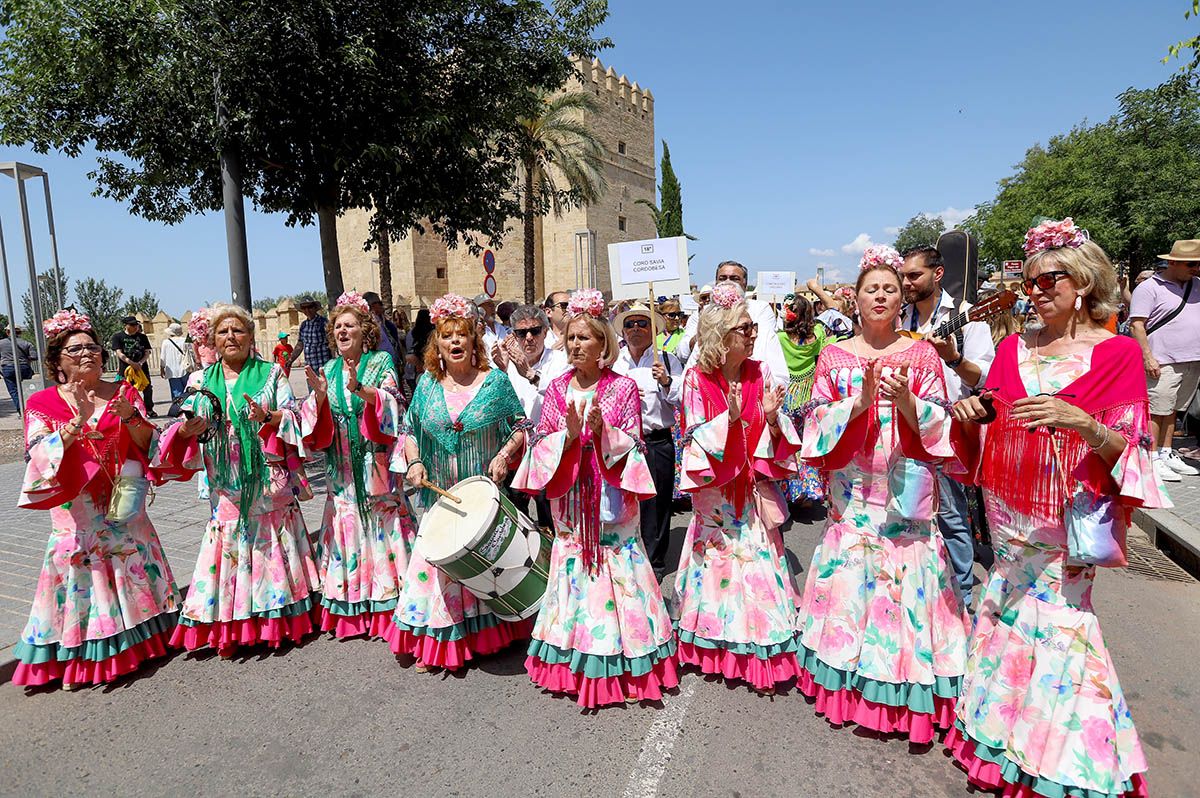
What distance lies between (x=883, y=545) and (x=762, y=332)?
195cm

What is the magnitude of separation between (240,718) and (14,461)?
29.7 feet

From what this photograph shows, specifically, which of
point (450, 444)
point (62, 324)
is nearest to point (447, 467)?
point (450, 444)

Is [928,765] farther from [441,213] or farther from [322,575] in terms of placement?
[441,213]

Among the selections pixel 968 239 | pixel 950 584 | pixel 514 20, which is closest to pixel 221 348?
pixel 950 584

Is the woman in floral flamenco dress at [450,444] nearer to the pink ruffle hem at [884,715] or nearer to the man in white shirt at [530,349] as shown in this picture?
the man in white shirt at [530,349]

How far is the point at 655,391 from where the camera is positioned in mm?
4660

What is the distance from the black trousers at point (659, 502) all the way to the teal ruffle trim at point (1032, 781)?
8.53ft

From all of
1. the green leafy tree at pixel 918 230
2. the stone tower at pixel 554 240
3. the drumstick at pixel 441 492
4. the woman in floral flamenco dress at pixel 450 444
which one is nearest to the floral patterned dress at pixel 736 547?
the woman in floral flamenco dress at pixel 450 444

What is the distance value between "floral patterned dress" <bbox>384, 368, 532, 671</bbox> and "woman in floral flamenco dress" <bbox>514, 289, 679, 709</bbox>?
38cm

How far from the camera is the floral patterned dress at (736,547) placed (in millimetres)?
3398

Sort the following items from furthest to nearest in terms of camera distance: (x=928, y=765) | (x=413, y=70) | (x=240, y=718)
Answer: (x=413, y=70) < (x=240, y=718) < (x=928, y=765)

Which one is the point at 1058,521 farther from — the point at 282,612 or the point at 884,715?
the point at 282,612

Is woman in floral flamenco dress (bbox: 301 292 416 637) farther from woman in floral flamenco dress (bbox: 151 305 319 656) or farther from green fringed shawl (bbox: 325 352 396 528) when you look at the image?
woman in floral flamenco dress (bbox: 151 305 319 656)

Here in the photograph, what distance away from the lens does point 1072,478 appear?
2.43 meters
